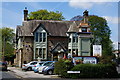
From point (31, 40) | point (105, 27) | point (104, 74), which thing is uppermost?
point (105, 27)

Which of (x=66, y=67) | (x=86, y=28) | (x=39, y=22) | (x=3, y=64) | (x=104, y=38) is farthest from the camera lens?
(x=104, y=38)

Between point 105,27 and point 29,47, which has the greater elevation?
point 105,27

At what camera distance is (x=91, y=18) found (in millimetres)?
59625

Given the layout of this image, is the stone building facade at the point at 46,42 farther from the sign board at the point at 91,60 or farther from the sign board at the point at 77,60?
the sign board at the point at 77,60

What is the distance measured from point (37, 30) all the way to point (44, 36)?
6.00 feet

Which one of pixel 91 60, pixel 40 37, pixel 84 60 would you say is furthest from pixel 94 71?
pixel 40 37

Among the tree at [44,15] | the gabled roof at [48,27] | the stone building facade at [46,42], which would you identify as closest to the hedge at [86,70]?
the stone building facade at [46,42]

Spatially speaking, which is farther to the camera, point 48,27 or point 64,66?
point 48,27

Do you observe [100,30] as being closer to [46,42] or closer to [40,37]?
[46,42]

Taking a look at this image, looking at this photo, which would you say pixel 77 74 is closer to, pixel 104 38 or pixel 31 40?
A: pixel 31 40

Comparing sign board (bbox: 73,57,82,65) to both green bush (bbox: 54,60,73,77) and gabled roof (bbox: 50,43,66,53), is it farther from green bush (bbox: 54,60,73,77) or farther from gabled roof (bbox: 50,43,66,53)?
gabled roof (bbox: 50,43,66,53)

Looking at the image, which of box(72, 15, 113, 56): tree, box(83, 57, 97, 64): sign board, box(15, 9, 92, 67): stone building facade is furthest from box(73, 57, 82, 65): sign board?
box(72, 15, 113, 56): tree

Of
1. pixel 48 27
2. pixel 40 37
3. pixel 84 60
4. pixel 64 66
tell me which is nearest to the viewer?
pixel 64 66

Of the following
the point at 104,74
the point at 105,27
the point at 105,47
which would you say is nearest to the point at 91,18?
the point at 105,27
